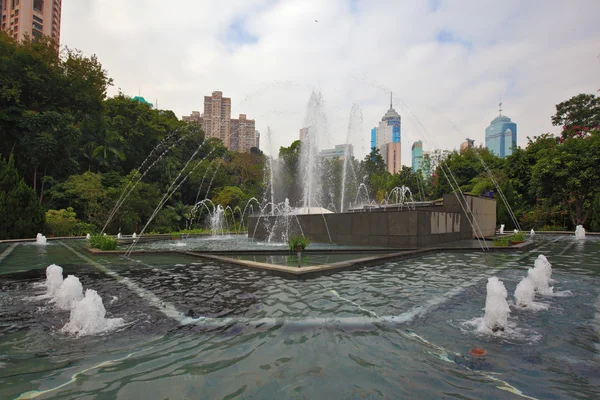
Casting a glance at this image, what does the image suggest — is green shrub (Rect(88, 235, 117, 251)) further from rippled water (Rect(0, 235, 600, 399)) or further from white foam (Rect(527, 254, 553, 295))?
white foam (Rect(527, 254, 553, 295))

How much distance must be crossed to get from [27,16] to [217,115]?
4572 cm

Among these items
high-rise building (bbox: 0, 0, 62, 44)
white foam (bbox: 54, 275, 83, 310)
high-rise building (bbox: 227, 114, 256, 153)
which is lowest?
white foam (bbox: 54, 275, 83, 310)

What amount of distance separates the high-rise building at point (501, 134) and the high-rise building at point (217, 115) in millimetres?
56645

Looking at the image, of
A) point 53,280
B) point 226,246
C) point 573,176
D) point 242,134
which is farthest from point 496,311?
point 242,134

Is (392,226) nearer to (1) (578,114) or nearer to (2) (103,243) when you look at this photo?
(2) (103,243)

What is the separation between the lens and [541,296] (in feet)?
19.0

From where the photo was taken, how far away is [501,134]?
77125 mm

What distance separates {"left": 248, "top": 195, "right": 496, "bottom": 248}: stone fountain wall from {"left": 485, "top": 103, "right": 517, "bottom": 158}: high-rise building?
64768 millimetres

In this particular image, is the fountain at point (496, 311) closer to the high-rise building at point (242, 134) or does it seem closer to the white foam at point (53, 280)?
the white foam at point (53, 280)

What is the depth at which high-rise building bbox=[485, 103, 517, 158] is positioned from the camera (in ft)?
248

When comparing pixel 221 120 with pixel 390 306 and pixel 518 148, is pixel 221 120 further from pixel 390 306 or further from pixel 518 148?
pixel 390 306

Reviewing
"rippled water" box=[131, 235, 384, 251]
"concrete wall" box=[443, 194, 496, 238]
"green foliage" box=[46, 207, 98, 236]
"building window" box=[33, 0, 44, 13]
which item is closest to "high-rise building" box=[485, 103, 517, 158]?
"concrete wall" box=[443, 194, 496, 238]

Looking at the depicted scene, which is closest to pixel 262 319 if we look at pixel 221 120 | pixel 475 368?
pixel 475 368

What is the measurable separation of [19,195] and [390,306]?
22781mm
